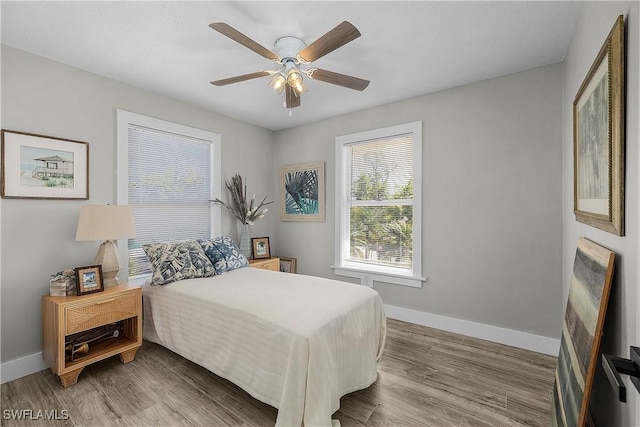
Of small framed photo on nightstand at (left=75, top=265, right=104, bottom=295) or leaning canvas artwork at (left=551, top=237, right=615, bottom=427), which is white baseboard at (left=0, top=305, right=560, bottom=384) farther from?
leaning canvas artwork at (left=551, top=237, right=615, bottom=427)

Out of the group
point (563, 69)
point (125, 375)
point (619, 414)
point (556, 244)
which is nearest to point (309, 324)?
point (619, 414)

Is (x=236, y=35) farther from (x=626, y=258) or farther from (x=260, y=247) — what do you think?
(x=260, y=247)

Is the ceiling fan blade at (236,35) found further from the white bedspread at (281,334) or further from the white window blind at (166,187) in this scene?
the white window blind at (166,187)

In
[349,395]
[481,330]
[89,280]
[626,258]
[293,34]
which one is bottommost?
[349,395]

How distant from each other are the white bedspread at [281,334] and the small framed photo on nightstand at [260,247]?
4.29ft

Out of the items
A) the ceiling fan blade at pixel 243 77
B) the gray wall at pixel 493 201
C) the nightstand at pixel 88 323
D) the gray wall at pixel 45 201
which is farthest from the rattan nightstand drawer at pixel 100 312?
the gray wall at pixel 493 201

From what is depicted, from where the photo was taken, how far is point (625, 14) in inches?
45.0

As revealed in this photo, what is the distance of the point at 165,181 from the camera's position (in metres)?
3.31

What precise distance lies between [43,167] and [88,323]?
1338 millimetres

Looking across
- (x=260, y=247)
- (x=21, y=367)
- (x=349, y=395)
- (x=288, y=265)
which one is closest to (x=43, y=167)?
(x=21, y=367)

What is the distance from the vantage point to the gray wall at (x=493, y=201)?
102 inches

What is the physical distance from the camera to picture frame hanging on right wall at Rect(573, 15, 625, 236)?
111 centimetres

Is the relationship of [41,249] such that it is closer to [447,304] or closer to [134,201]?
[134,201]

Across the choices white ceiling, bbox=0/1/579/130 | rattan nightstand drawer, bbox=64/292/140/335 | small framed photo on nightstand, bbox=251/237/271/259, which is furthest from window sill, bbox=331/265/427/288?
rattan nightstand drawer, bbox=64/292/140/335
